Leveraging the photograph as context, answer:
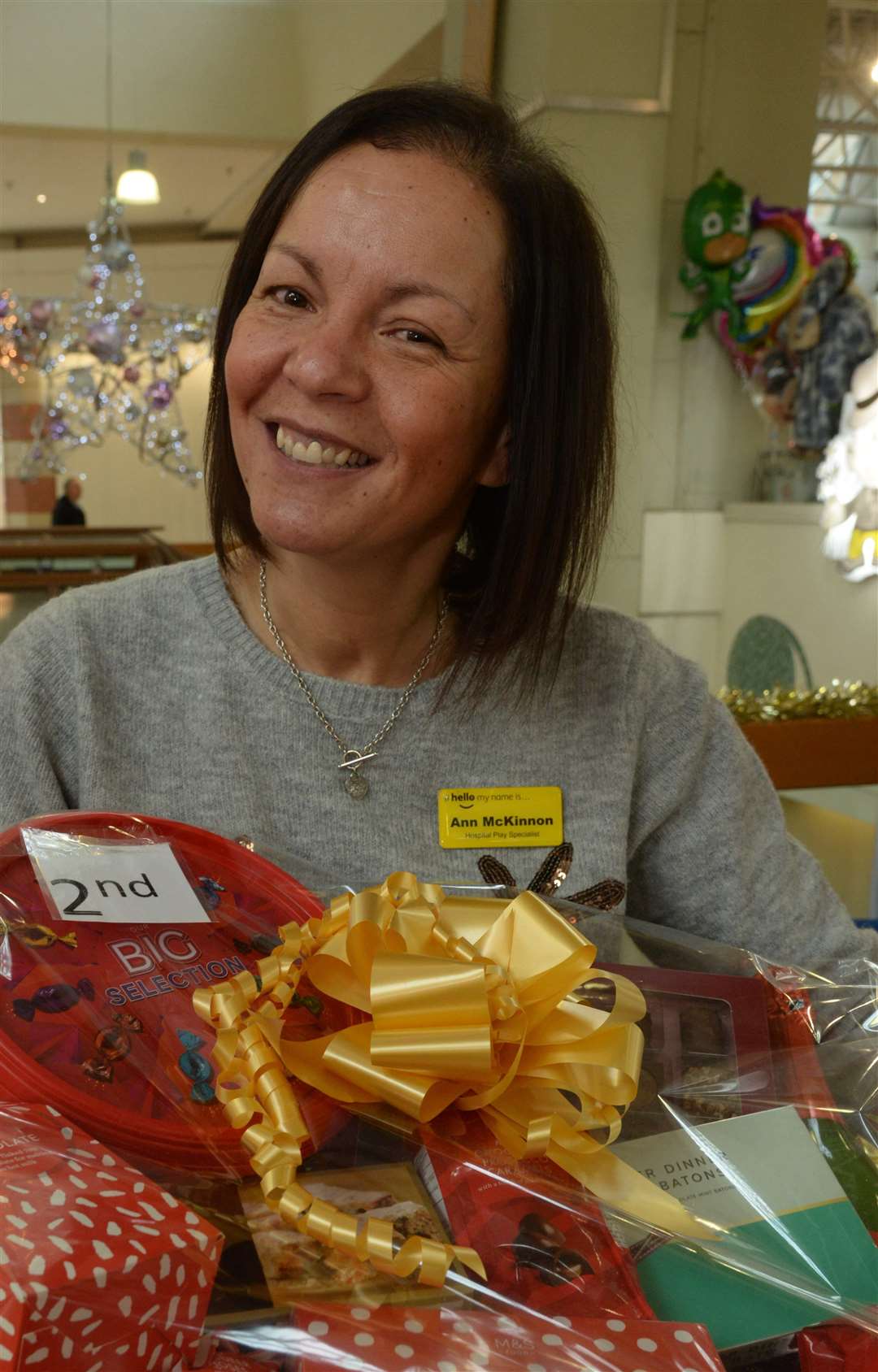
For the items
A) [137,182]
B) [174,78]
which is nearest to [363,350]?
[174,78]

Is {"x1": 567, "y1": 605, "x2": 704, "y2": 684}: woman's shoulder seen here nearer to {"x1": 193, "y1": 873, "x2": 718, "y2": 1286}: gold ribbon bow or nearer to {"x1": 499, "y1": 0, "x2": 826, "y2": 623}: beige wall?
{"x1": 193, "y1": 873, "x2": 718, "y2": 1286}: gold ribbon bow

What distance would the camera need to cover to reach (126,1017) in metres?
0.53

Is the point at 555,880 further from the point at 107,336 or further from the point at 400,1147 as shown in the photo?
the point at 107,336

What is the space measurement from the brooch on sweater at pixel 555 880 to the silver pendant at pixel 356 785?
0.11 meters

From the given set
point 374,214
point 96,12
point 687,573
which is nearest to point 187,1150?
point 374,214

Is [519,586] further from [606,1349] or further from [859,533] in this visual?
[859,533]

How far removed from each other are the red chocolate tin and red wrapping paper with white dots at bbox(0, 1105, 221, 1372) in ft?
0.16

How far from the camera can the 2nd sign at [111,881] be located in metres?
0.56

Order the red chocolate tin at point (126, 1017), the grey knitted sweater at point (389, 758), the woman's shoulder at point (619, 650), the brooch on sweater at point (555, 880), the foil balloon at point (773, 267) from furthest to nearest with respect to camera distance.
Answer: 1. the foil balloon at point (773, 267)
2. the woman's shoulder at point (619, 650)
3. the grey knitted sweater at point (389, 758)
4. the brooch on sweater at point (555, 880)
5. the red chocolate tin at point (126, 1017)

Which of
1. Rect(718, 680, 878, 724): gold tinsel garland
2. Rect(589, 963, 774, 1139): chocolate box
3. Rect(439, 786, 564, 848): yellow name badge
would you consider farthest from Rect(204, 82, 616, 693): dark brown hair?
Rect(718, 680, 878, 724): gold tinsel garland

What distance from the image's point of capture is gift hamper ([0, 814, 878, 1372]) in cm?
40

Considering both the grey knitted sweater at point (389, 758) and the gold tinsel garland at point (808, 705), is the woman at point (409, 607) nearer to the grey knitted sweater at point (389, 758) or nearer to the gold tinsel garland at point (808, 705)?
the grey knitted sweater at point (389, 758)

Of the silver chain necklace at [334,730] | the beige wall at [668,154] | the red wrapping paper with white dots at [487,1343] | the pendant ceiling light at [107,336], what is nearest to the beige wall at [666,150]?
the beige wall at [668,154]

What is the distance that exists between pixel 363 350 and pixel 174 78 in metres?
6.19
